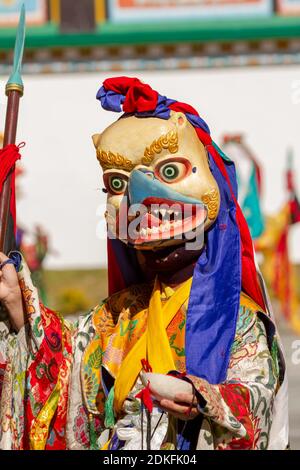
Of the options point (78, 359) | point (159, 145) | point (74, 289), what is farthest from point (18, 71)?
point (74, 289)

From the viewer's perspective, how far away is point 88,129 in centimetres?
898

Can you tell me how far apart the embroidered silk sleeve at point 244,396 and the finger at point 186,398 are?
0.02m

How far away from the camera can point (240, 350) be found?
304cm

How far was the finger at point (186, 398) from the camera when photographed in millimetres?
2826

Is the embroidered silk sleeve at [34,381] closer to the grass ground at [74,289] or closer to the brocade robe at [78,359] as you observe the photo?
the brocade robe at [78,359]

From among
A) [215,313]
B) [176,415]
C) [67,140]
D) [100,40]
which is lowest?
[176,415]

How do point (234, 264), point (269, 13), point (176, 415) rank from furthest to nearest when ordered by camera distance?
point (269, 13), point (234, 264), point (176, 415)

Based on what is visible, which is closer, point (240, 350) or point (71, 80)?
point (240, 350)

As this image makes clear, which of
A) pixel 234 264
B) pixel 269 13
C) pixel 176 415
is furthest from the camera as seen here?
pixel 269 13

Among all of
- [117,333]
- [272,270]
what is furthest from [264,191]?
[117,333]

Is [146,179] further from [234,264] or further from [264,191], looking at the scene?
[264,191]

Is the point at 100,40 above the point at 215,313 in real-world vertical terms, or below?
above

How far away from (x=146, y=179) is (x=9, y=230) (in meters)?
0.42

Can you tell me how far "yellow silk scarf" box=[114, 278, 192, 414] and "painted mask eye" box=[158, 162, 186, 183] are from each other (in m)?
0.27
